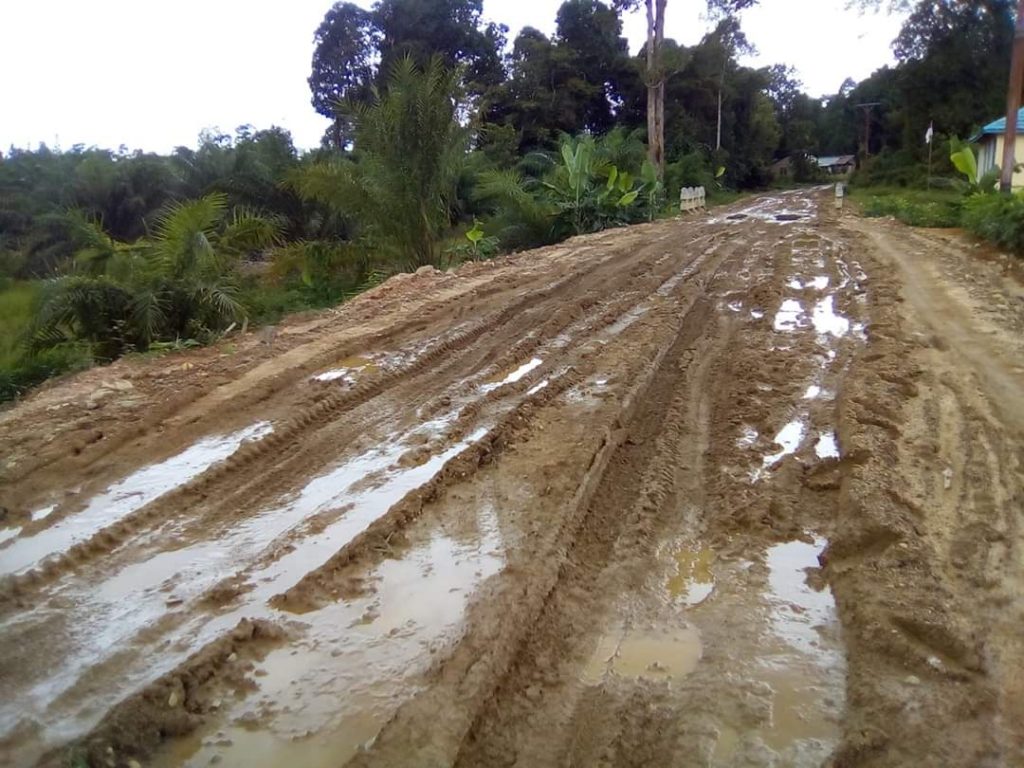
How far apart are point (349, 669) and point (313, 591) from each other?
2.09 feet

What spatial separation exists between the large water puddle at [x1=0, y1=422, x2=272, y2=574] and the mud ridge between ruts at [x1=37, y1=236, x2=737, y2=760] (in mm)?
1117

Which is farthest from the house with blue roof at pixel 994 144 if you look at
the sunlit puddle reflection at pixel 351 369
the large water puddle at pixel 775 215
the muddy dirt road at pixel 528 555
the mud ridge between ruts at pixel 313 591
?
the mud ridge between ruts at pixel 313 591

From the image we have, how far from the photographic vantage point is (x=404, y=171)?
13.5m

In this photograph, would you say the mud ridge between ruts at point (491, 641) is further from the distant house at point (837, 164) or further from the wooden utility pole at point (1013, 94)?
the distant house at point (837, 164)

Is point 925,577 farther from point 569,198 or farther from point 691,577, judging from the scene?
point 569,198

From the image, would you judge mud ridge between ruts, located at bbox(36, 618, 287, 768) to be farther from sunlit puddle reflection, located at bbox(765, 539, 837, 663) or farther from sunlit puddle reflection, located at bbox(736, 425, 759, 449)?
sunlit puddle reflection, located at bbox(736, 425, 759, 449)

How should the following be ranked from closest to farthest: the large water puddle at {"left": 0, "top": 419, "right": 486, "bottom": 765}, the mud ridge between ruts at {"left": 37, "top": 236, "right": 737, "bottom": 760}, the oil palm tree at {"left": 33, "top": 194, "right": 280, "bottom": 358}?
the mud ridge between ruts at {"left": 37, "top": 236, "right": 737, "bottom": 760}
the large water puddle at {"left": 0, "top": 419, "right": 486, "bottom": 765}
the oil palm tree at {"left": 33, "top": 194, "right": 280, "bottom": 358}

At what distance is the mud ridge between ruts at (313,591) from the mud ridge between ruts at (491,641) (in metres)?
0.07

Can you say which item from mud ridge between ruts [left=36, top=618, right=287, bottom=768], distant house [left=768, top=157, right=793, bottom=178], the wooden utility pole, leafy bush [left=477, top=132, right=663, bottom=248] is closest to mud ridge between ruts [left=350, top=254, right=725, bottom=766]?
mud ridge between ruts [left=36, top=618, right=287, bottom=768]

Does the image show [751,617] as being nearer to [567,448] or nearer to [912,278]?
[567,448]

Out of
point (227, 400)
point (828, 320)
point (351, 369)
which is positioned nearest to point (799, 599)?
point (227, 400)

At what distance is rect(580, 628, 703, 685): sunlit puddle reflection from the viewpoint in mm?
3141

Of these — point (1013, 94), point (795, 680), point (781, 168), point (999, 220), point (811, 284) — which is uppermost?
point (1013, 94)

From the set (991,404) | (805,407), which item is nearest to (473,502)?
(805,407)
